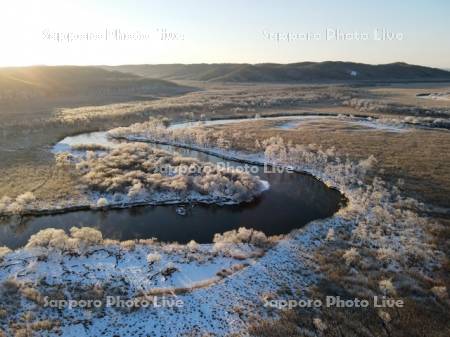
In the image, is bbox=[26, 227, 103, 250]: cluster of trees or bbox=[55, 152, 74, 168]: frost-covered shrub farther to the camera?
bbox=[55, 152, 74, 168]: frost-covered shrub

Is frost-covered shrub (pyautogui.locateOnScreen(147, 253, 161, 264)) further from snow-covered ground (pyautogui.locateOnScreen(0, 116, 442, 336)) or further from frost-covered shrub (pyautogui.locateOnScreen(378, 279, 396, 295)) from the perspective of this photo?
frost-covered shrub (pyautogui.locateOnScreen(378, 279, 396, 295))

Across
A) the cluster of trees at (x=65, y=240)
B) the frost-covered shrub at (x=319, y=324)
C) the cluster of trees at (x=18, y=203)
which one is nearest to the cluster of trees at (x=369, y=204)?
the frost-covered shrub at (x=319, y=324)

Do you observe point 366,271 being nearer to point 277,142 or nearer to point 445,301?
point 445,301

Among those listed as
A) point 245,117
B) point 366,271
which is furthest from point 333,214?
point 245,117

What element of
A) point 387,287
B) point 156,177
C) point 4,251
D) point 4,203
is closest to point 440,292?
point 387,287

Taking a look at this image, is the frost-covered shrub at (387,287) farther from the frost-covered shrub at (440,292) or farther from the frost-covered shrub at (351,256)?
the frost-covered shrub at (351,256)

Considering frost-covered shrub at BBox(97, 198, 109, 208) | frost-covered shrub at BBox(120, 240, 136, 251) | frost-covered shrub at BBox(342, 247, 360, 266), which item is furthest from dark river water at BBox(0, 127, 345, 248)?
frost-covered shrub at BBox(342, 247, 360, 266)
